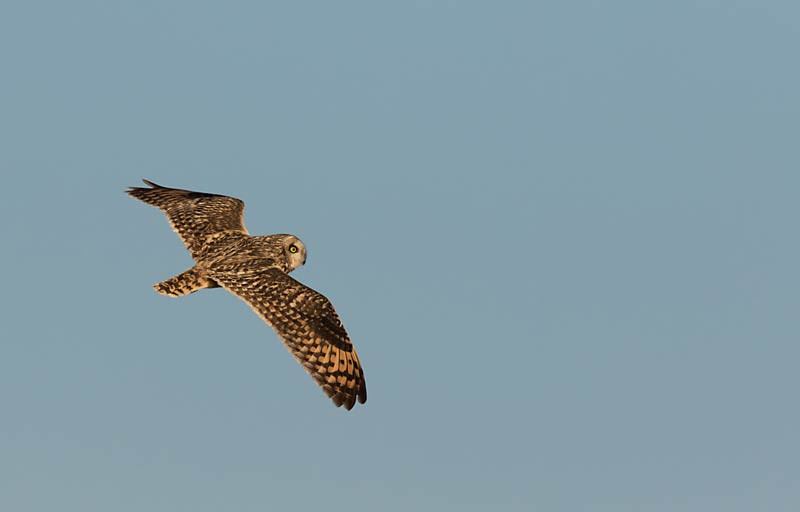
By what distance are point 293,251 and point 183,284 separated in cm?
283

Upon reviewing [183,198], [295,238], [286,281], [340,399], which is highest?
[183,198]

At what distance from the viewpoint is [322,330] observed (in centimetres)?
2562

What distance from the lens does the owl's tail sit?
1096 inches

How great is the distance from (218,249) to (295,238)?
189 centimetres

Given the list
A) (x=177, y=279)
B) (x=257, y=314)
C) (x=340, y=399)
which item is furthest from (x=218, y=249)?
(x=340, y=399)

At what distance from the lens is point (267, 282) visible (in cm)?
2664

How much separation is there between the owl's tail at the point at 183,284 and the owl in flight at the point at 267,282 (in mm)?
23

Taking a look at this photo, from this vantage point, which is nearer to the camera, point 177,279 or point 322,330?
point 322,330

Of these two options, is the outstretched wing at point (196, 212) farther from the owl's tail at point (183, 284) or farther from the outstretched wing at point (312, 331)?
the outstretched wing at point (312, 331)

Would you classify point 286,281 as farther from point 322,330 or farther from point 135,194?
point 135,194

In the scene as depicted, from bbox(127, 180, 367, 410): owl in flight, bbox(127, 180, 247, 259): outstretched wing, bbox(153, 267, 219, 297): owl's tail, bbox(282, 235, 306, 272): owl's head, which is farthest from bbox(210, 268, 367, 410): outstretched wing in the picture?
bbox(127, 180, 247, 259): outstretched wing

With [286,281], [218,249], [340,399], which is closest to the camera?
[340,399]

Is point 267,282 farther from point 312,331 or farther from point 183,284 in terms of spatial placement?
point 183,284

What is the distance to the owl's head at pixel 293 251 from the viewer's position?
94.8 ft
